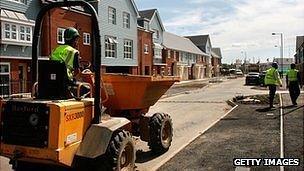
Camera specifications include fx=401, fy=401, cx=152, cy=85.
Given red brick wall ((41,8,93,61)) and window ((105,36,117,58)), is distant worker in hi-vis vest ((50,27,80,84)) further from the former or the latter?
window ((105,36,117,58))

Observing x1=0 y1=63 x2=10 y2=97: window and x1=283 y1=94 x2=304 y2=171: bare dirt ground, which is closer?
x1=283 y1=94 x2=304 y2=171: bare dirt ground

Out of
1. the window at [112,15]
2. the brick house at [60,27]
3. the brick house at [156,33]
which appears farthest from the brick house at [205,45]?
the brick house at [60,27]

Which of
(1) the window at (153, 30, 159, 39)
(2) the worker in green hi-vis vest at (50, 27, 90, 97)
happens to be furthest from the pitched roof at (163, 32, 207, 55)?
(2) the worker in green hi-vis vest at (50, 27, 90, 97)

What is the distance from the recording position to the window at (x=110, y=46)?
127 ft

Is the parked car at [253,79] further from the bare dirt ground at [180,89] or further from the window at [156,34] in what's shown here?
the window at [156,34]

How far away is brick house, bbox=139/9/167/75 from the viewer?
56.3 metres

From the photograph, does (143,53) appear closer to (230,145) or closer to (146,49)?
(146,49)

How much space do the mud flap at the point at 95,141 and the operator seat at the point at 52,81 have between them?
2.11 ft

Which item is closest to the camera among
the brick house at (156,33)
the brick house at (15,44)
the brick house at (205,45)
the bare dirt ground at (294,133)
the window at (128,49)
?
the bare dirt ground at (294,133)

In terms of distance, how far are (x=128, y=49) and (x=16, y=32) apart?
63.6 feet

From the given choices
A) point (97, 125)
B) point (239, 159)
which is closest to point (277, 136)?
point (239, 159)

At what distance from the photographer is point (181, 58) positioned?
7275cm

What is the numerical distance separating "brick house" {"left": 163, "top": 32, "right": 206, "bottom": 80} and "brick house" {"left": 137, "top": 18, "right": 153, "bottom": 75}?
11128 mm

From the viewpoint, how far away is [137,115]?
8.44 m
